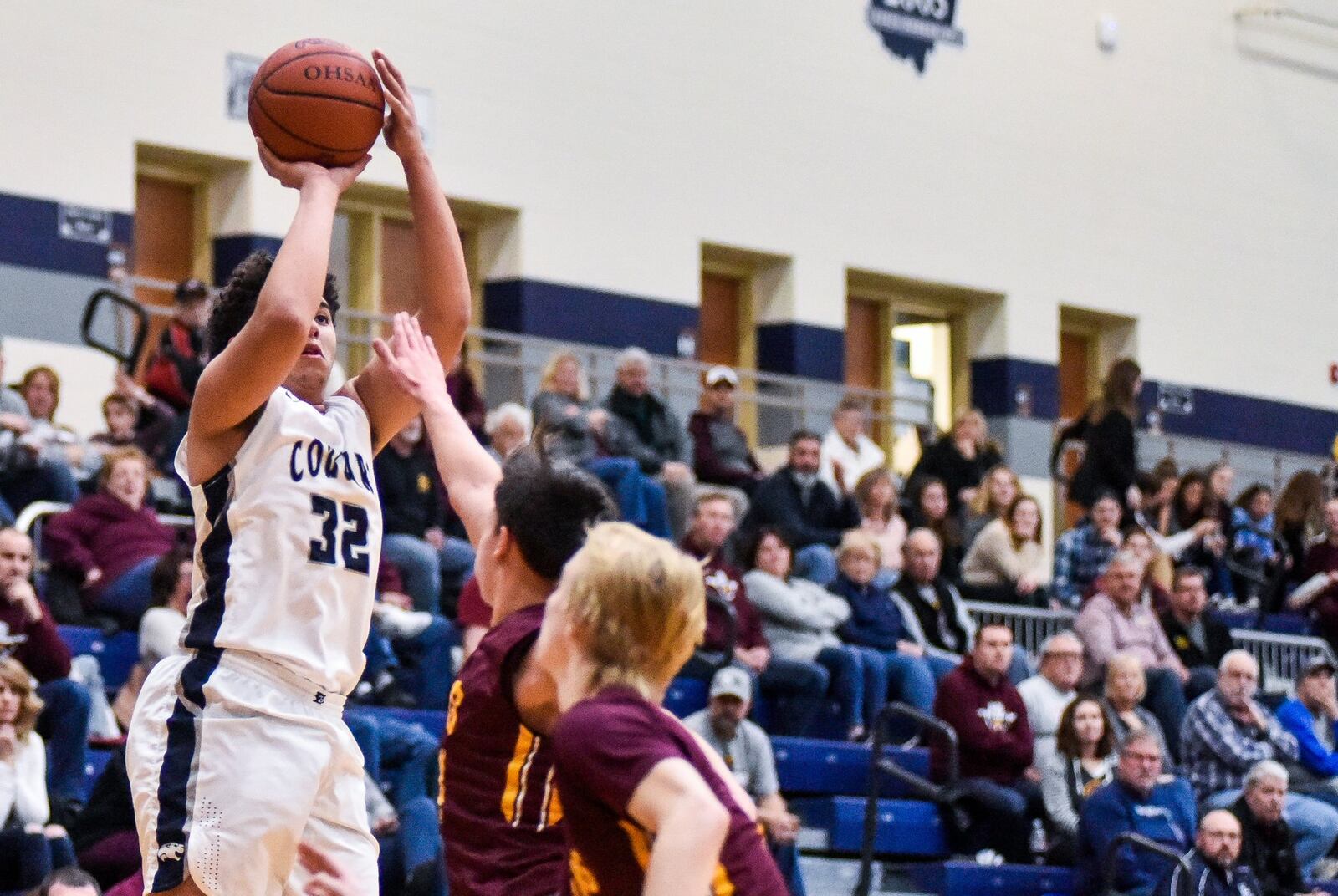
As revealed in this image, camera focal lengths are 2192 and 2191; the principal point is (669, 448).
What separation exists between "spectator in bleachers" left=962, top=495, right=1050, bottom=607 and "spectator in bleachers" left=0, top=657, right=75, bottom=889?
22.7 ft

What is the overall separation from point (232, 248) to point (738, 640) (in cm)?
467

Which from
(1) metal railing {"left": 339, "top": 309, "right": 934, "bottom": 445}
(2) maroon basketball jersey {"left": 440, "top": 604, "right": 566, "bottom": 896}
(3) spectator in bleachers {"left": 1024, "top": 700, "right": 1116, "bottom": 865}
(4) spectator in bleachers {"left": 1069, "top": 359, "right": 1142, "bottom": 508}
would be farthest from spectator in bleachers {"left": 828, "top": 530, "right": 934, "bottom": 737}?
(2) maroon basketball jersey {"left": 440, "top": 604, "right": 566, "bottom": 896}

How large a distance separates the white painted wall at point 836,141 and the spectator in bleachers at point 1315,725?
5.41 metres

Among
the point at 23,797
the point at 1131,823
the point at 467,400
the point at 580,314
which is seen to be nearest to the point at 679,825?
the point at 23,797

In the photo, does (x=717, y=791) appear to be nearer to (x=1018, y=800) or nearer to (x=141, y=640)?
(x=141, y=640)

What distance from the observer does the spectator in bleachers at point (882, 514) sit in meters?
12.6

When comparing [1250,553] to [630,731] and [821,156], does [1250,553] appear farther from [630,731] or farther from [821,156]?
[630,731]

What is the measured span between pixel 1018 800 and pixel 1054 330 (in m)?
8.40

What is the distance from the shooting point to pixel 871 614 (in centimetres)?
1155

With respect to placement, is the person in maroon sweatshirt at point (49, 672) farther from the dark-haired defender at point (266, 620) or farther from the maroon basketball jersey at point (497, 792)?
the maroon basketball jersey at point (497, 792)

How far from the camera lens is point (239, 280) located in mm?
4277

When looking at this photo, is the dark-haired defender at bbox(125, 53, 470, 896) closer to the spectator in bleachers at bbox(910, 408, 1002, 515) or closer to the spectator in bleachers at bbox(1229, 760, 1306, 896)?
the spectator in bleachers at bbox(1229, 760, 1306, 896)

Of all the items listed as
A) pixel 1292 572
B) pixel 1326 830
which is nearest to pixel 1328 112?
pixel 1292 572

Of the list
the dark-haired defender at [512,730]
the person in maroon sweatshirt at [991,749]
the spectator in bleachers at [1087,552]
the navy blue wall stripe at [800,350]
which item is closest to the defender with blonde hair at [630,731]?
the dark-haired defender at [512,730]
